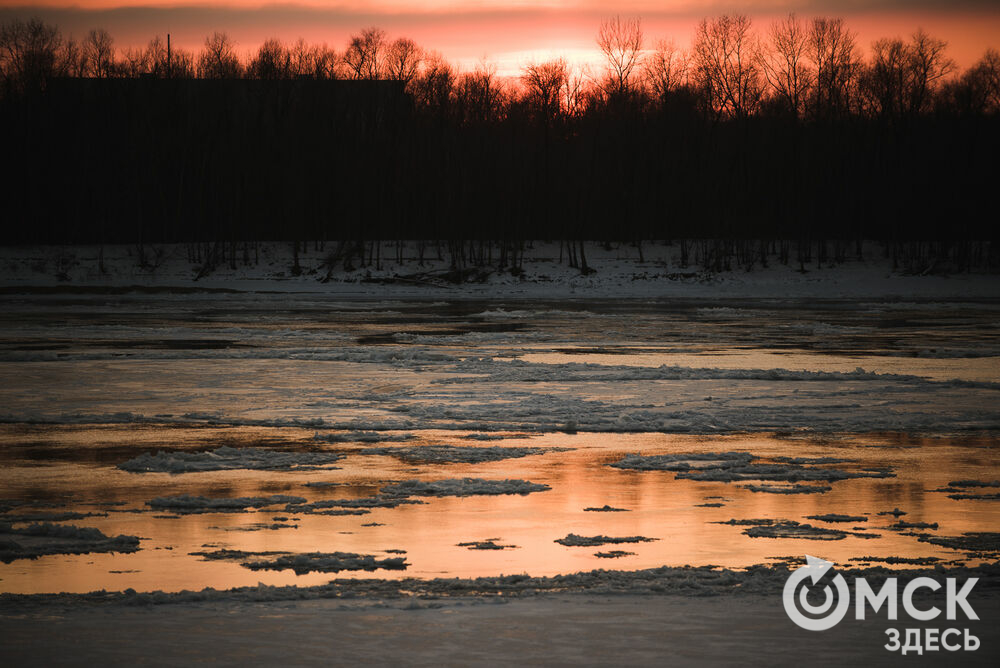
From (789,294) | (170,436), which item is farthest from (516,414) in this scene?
(789,294)

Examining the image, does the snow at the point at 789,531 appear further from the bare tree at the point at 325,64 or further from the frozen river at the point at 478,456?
the bare tree at the point at 325,64

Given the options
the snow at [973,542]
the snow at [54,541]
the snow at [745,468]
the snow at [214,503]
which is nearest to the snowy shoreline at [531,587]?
the snow at [973,542]

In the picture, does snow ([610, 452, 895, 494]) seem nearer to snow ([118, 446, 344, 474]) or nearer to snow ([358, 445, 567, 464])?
snow ([358, 445, 567, 464])

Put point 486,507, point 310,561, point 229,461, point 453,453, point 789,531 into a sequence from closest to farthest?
point 310,561 < point 789,531 < point 486,507 < point 229,461 < point 453,453

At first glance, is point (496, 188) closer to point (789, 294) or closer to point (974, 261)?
point (789, 294)

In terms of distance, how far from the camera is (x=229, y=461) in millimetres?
13203

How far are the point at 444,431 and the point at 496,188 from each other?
6251 cm

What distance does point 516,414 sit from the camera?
1725cm

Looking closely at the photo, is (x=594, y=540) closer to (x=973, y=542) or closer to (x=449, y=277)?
(x=973, y=542)

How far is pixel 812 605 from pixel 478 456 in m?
6.61

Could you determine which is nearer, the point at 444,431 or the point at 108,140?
the point at 444,431

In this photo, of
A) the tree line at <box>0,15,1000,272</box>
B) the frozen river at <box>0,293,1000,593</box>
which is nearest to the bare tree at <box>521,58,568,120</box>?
the tree line at <box>0,15,1000,272</box>

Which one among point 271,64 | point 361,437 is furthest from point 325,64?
point 361,437

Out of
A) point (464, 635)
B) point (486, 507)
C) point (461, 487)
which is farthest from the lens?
point (461, 487)
